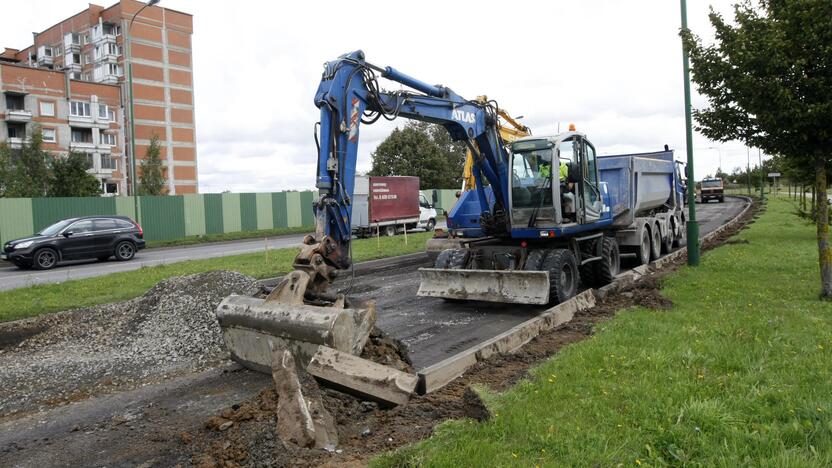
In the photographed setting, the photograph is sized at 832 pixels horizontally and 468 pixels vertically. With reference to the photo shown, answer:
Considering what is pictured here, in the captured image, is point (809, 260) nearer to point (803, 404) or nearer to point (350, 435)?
point (803, 404)

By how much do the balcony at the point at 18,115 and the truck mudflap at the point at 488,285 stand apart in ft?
197

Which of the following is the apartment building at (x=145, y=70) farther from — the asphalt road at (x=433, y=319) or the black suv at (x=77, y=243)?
the asphalt road at (x=433, y=319)

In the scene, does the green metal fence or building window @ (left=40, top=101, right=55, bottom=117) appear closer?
the green metal fence

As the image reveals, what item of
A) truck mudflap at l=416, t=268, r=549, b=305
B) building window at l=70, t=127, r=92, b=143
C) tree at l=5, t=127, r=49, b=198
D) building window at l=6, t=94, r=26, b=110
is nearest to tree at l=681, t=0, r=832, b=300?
truck mudflap at l=416, t=268, r=549, b=305

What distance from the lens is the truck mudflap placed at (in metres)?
9.30

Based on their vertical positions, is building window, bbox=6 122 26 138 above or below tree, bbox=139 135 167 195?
above

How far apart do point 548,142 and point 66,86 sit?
209ft

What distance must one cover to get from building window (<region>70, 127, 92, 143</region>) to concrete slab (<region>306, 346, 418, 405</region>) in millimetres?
66195

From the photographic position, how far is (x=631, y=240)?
13.8 metres

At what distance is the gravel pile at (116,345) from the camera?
6.38 m

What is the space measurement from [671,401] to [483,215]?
23.3 ft

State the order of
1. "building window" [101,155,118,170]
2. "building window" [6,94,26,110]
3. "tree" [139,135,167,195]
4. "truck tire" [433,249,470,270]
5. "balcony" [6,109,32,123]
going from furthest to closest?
"building window" [101,155,118,170] < "building window" [6,94,26,110] < "balcony" [6,109,32,123] < "tree" [139,135,167,195] < "truck tire" [433,249,470,270]

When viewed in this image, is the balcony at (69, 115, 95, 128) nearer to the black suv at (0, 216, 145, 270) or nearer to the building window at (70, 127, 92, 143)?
the building window at (70, 127, 92, 143)

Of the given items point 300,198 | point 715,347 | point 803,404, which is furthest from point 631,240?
point 300,198
